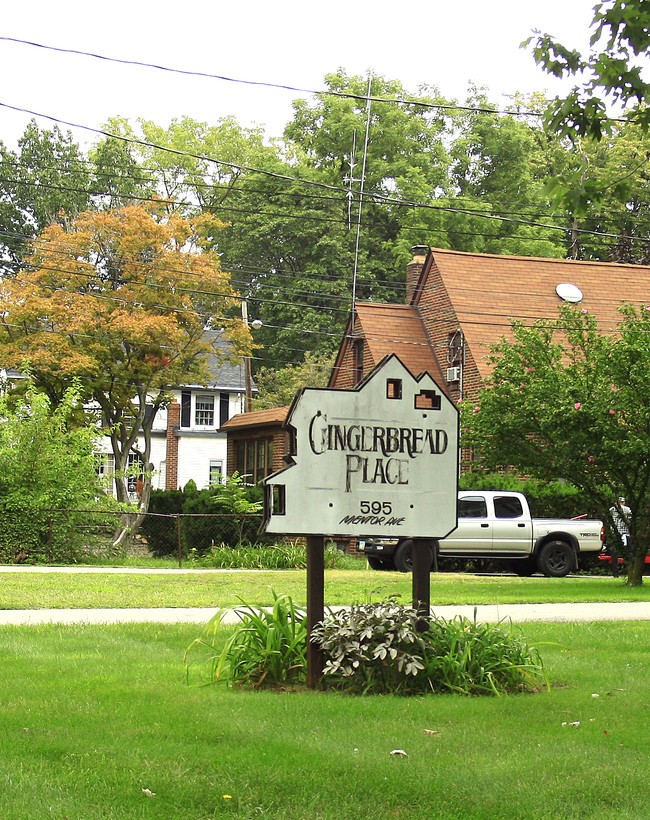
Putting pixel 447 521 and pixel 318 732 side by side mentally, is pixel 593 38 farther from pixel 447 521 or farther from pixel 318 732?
pixel 318 732

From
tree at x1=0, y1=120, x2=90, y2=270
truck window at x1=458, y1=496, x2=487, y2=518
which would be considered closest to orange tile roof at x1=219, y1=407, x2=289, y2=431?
truck window at x1=458, y1=496, x2=487, y2=518

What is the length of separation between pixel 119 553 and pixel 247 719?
1896 centimetres

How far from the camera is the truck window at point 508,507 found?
79.8ft


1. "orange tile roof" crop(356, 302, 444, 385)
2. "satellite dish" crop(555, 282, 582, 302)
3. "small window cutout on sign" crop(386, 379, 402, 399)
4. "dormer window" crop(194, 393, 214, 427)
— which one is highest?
"satellite dish" crop(555, 282, 582, 302)

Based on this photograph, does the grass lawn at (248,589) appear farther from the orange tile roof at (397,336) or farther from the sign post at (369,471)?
the orange tile roof at (397,336)

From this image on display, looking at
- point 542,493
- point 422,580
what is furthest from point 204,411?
point 422,580

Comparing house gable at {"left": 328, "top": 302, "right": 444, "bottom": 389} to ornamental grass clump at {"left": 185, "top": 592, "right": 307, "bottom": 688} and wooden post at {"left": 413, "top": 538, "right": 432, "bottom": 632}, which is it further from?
ornamental grass clump at {"left": 185, "top": 592, "right": 307, "bottom": 688}

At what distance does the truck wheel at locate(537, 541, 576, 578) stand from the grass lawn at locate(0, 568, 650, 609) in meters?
2.58

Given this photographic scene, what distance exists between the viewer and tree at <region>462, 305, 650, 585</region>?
1881 centimetres

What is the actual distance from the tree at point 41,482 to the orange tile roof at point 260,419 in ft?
27.3

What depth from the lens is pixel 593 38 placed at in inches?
327

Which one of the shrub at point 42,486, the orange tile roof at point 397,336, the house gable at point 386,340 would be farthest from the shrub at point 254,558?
the orange tile roof at point 397,336

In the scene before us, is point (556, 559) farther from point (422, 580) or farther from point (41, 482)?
point (422, 580)

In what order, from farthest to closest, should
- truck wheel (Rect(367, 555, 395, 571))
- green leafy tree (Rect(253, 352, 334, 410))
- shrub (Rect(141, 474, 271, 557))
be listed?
green leafy tree (Rect(253, 352, 334, 410)) → shrub (Rect(141, 474, 271, 557)) → truck wheel (Rect(367, 555, 395, 571))
